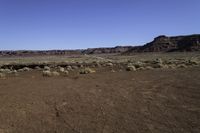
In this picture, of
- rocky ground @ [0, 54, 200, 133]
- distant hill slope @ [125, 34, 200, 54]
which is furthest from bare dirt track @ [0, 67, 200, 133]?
distant hill slope @ [125, 34, 200, 54]

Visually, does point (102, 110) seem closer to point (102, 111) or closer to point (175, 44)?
point (102, 111)

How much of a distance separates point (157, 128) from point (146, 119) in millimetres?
1070

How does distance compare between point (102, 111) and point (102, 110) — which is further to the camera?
point (102, 110)

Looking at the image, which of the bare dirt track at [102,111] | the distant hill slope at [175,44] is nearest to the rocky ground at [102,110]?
the bare dirt track at [102,111]

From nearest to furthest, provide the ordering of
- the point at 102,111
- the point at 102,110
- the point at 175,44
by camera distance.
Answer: the point at 102,111
the point at 102,110
the point at 175,44

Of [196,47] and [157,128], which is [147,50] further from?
[157,128]

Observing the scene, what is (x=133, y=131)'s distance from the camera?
9.42m

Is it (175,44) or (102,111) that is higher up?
(175,44)

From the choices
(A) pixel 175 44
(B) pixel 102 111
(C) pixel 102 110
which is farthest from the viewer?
(A) pixel 175 44

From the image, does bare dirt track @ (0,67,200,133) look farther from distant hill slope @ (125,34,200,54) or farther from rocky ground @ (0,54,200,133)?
distant hill slope @ (125,34,200,54)

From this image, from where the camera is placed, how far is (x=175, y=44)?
14538cm

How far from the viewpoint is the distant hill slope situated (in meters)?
126

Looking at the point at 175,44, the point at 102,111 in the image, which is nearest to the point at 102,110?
the point at 102,111

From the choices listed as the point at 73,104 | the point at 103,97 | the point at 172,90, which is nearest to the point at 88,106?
the point at 73,104
